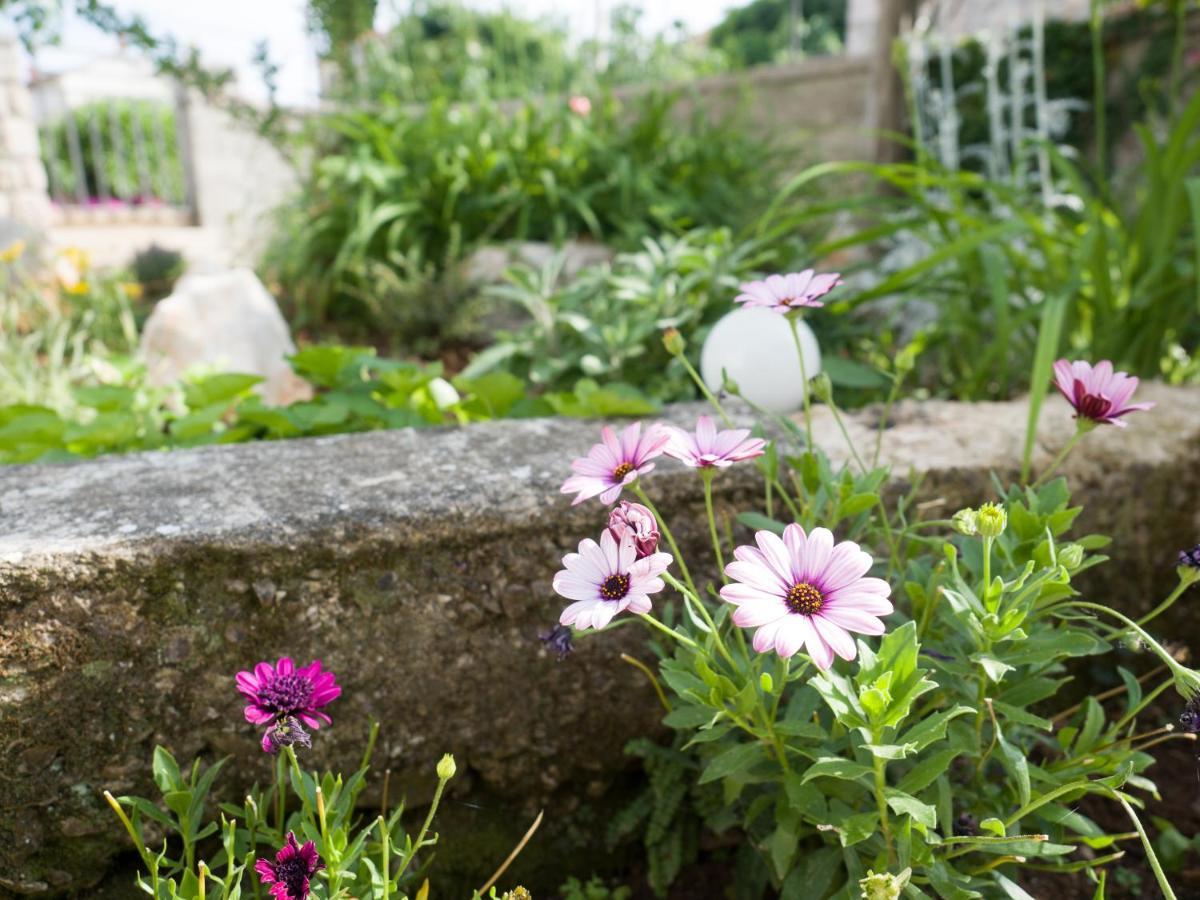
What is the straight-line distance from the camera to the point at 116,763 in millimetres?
1066

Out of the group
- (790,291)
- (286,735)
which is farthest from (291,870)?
(790,291)

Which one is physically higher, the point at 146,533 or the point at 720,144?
the point at 720,144

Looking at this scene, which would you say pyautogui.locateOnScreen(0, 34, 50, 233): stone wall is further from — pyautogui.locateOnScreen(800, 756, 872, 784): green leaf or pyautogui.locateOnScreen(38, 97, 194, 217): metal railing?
pyautogui.locateOnScreen(800, 756, 872, 784): green leaf

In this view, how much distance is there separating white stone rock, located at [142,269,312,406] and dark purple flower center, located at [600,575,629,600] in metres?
1.97

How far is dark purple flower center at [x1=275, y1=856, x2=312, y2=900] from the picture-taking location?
0.79 m

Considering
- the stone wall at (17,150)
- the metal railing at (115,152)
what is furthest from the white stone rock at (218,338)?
the metal railing at (115,152)

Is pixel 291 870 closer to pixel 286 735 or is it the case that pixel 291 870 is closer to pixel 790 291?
pixel 286 735

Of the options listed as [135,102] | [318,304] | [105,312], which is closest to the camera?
[318,304]

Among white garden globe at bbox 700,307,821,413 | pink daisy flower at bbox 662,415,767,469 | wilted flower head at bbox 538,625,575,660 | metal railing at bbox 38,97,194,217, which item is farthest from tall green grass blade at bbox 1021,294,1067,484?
metal railing at bbox 38,97,194,217

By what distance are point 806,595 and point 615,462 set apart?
0.82 ft

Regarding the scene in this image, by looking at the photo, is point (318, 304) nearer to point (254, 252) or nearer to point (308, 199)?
point (308, 199)

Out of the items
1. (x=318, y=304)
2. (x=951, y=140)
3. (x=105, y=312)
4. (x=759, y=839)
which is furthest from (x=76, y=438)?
(x=951, y=140)

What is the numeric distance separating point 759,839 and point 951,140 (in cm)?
326

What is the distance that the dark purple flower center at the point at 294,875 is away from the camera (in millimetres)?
788
